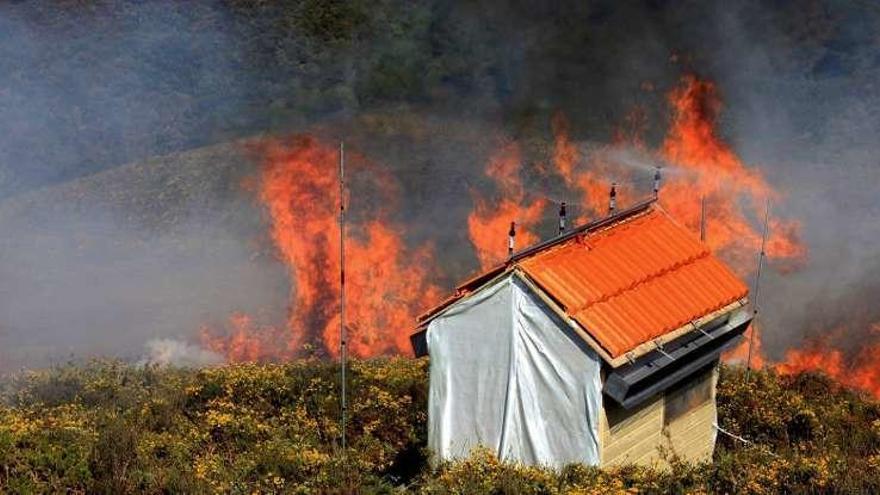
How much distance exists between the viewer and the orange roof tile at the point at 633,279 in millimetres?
12203

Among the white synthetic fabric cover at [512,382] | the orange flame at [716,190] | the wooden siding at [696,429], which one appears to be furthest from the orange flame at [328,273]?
the white synthetic fabric cover at [512,382]

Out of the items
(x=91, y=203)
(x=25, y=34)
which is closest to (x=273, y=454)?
(x=91, y=203)

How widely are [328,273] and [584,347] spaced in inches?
537

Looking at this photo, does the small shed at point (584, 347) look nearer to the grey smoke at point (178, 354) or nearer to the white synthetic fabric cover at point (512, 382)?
the white synthetic fabric cover at point (512, 382)

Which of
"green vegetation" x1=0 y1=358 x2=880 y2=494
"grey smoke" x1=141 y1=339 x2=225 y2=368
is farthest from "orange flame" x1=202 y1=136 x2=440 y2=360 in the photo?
"green vegetation" x1=0 y1=358 x2=880 y2=494

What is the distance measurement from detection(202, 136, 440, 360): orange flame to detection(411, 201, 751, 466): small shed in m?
10.6

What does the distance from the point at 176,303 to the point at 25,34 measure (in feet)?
31.4

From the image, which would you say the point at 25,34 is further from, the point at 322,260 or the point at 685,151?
the point at 685,151

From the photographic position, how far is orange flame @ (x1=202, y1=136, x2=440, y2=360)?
23.9 meters

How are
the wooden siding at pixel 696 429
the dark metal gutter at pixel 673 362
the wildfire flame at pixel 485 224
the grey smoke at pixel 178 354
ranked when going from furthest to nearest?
the wildfire flame at pixel 485 224 < the grey smoke at pixel 178 354 < the wooden siding at pixel 696 429 < the dark metal gutter at pixel 673 362

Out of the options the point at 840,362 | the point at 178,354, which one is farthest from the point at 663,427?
the point at 178,354

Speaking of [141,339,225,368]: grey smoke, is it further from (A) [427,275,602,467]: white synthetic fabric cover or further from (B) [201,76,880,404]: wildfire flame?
(A) [427,275,602,467]: white synthetic fabric cover

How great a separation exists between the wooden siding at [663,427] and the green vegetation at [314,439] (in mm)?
278

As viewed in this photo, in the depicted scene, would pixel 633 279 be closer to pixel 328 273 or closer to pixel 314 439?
pixel 314 439
